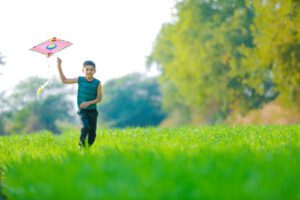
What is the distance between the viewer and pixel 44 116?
195 ft

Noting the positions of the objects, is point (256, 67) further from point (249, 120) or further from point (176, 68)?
point (176, 68)

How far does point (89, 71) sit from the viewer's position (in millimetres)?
9523

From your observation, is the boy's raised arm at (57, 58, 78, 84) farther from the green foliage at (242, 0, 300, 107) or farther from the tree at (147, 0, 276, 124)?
the tree at (147, 0, 276, 124)

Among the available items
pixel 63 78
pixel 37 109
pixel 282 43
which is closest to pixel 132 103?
→ pixel 37 109

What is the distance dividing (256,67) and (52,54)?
19.5 metres

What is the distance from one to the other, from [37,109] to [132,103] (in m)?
13.9

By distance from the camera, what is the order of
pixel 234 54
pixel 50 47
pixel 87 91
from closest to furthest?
pixel 87 91 < pixel 50 47 < pixel 234 54

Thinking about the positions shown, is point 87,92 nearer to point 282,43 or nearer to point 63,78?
point 63,78

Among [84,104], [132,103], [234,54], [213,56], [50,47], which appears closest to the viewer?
[84,104]

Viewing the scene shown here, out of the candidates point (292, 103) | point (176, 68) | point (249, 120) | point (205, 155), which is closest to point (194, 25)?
point (176, 68)

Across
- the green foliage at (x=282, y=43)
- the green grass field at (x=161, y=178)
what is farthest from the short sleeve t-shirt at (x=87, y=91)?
the green foliage at (x=282, y=43)

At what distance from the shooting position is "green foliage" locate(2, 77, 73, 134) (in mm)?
58456

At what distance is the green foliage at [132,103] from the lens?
66.0 meters

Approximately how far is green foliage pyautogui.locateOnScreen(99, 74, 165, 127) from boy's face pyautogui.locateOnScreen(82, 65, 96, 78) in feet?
176
